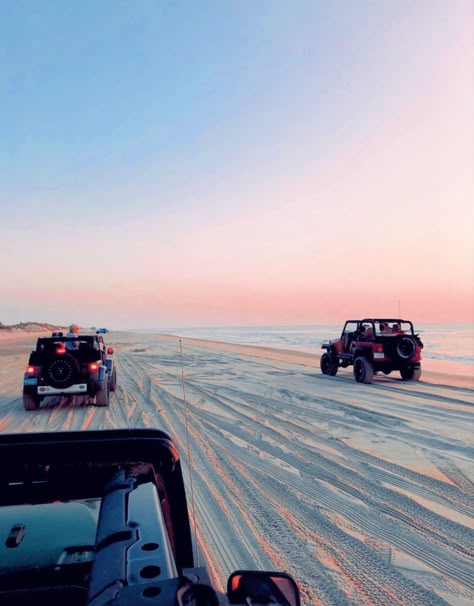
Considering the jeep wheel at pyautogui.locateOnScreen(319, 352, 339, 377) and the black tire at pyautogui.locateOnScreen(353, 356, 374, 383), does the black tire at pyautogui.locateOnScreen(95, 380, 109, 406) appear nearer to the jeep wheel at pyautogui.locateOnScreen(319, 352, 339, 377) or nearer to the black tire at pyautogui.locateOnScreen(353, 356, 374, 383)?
the black tire at pyautogui.locateOnScreen(353, 356, 374, 383)

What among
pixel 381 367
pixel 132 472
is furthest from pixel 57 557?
pixel 381 367

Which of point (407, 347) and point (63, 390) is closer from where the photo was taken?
point (63, 390)

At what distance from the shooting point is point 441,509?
468 centimetres

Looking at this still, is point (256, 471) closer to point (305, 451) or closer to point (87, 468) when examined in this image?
point (305, 451)

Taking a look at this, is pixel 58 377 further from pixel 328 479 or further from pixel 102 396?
pixel 328 479

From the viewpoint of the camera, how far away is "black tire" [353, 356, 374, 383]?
1392 centimetres

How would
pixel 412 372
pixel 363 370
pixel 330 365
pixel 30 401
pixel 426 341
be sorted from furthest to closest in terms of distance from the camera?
pixel 426 341, pixel 330 365, pixel 412 372, pixel 363 370, pixel 30 401

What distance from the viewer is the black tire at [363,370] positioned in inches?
548

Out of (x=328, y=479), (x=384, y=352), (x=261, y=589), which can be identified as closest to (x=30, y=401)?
(x=328, y=479)

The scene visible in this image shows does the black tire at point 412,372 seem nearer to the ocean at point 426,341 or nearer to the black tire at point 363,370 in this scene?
the black tire at point 363,370

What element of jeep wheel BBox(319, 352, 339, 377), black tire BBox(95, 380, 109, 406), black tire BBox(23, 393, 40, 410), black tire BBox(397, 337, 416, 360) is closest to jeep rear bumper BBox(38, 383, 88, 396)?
black tire BBox(23, 393, 40, 410)

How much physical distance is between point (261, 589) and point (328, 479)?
4.68 m

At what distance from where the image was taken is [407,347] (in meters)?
14.1

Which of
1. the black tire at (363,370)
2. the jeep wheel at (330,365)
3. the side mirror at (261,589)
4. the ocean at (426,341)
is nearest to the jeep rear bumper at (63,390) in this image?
the black tire at (363,370)
